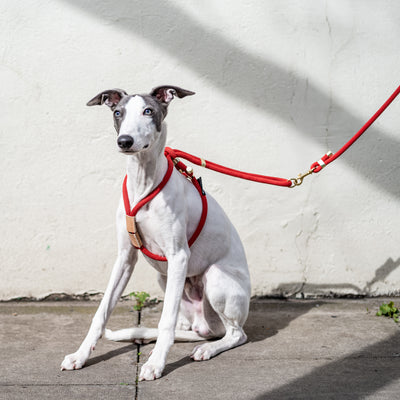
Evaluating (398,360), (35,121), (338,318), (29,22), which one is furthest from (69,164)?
(398,360)

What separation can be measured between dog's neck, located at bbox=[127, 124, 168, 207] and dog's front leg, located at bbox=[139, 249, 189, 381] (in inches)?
16.5

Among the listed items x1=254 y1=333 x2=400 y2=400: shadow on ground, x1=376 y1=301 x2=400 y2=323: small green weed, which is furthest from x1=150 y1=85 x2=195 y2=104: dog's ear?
x1=376 y1=301 x2=400 y2=323: small green weed

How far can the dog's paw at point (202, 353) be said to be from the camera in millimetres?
3711

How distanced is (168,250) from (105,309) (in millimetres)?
524

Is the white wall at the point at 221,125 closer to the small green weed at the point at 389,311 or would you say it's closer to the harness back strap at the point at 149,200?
the small green weed at the point at 389,311

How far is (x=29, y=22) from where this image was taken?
4.62m

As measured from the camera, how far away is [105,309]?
12.1 feet

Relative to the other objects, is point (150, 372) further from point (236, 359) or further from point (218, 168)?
point (218, 168)

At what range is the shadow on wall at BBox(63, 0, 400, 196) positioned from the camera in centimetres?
466

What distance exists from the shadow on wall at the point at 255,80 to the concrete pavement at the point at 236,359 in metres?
1.22

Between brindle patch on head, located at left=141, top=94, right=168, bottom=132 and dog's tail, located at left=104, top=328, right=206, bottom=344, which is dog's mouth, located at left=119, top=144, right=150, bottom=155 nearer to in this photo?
brindle patch on head, located at left=141, top=94, right=168, bottom=132

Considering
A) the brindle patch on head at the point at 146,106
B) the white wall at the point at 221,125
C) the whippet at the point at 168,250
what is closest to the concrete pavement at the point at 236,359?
the whippet at the point at 168,250

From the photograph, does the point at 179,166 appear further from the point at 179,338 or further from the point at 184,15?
the point at 184,15

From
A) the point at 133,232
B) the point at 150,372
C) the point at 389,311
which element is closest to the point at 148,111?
the point at 133,232
